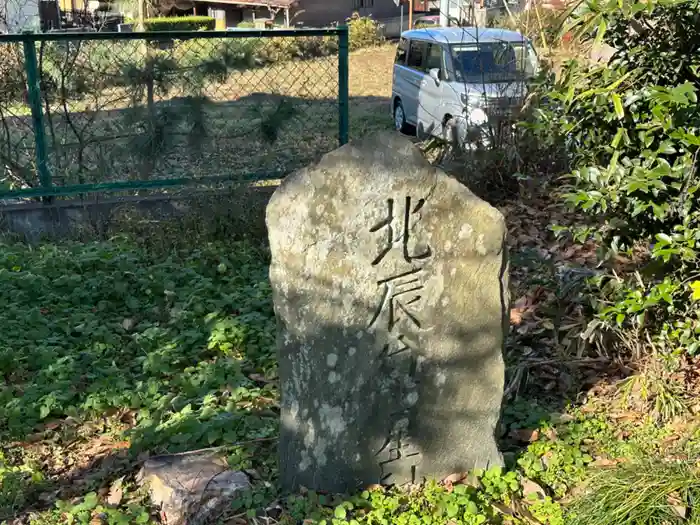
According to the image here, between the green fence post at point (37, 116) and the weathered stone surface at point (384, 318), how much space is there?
3.75 metres

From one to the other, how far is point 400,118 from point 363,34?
11716mm

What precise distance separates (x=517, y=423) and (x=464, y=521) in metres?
0.75

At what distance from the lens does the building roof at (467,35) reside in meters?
7.01

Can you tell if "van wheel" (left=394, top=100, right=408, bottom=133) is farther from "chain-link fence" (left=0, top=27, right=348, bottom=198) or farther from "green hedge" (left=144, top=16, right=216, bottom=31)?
"green hedge" (left=144, top=16, right=216, bottom=31)

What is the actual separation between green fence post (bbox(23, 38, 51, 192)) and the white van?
10.9 ft

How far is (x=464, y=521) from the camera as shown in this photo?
2658mm

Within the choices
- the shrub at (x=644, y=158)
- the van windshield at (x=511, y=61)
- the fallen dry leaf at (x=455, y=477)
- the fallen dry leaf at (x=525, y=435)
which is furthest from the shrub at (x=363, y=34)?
the fallen dry leaf at (x=455, y=477)

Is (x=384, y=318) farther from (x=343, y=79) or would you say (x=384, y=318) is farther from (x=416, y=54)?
(x=416, y=54)

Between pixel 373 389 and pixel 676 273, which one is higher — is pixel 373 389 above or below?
below

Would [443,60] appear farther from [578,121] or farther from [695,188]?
[695,188]

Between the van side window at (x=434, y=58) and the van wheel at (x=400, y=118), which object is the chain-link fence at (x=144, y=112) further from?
the van wheel at (x=400, y=118)

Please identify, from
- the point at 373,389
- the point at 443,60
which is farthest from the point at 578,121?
the point at 443,60

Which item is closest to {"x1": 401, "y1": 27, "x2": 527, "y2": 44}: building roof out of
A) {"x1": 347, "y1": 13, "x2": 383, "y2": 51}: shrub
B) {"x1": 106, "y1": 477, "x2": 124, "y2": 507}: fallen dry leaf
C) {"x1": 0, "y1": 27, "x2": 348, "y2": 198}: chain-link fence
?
{"x1": 0, "y1": 27, "x2": 348, "y2": 198}: chain-link fence

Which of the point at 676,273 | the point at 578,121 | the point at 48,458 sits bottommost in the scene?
the point at 48,458
